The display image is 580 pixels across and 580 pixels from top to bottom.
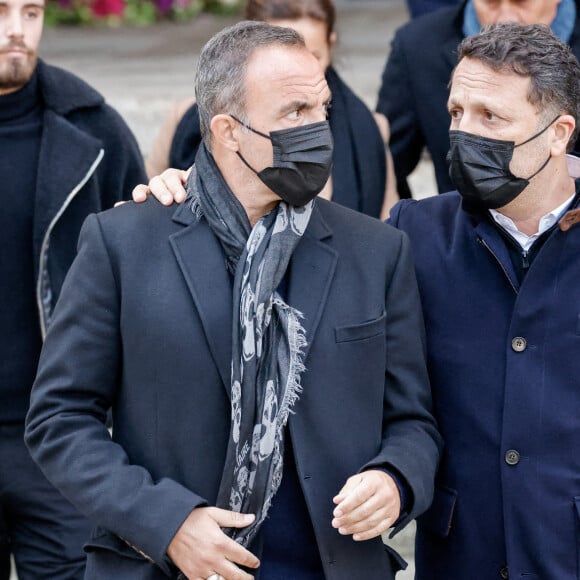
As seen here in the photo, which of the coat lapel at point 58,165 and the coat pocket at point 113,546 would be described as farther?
the coat lapel at point 58,165

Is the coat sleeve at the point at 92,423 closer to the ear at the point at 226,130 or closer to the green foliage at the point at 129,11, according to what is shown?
the ear at the point at 226,130

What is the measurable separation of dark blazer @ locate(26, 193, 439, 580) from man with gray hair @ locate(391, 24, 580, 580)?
191 mm

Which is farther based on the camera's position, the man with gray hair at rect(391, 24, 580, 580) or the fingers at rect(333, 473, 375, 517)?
the man with gray hair at rect(391, 24, 580, 580)

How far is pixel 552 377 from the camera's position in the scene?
3033mm

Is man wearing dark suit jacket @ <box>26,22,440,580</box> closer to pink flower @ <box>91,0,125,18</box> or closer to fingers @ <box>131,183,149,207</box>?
fingers @ <box>131,183,149,207</box>

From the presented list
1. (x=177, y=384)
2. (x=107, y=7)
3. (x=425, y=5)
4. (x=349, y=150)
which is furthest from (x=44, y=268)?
(x=107, y=7)

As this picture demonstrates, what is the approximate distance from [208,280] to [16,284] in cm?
126

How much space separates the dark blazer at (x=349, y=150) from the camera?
14.3ft

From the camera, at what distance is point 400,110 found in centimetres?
464

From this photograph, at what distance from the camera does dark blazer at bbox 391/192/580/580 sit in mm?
3014

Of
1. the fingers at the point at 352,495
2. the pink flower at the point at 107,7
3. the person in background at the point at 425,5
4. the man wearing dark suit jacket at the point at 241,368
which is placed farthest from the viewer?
the pink flower at the point at 107,7

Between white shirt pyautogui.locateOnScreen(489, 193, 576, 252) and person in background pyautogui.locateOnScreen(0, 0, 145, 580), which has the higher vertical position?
white shirt pyautogui.locateOnScreen(489, 193, 576, 252)

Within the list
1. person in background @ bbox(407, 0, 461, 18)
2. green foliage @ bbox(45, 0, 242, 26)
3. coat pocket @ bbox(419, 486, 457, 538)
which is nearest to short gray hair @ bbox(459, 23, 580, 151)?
coat pocket @ bbox(419, 486, 457, 538)

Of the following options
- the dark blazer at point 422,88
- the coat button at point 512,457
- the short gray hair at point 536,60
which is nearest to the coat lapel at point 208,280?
the coat button at point 512,457
